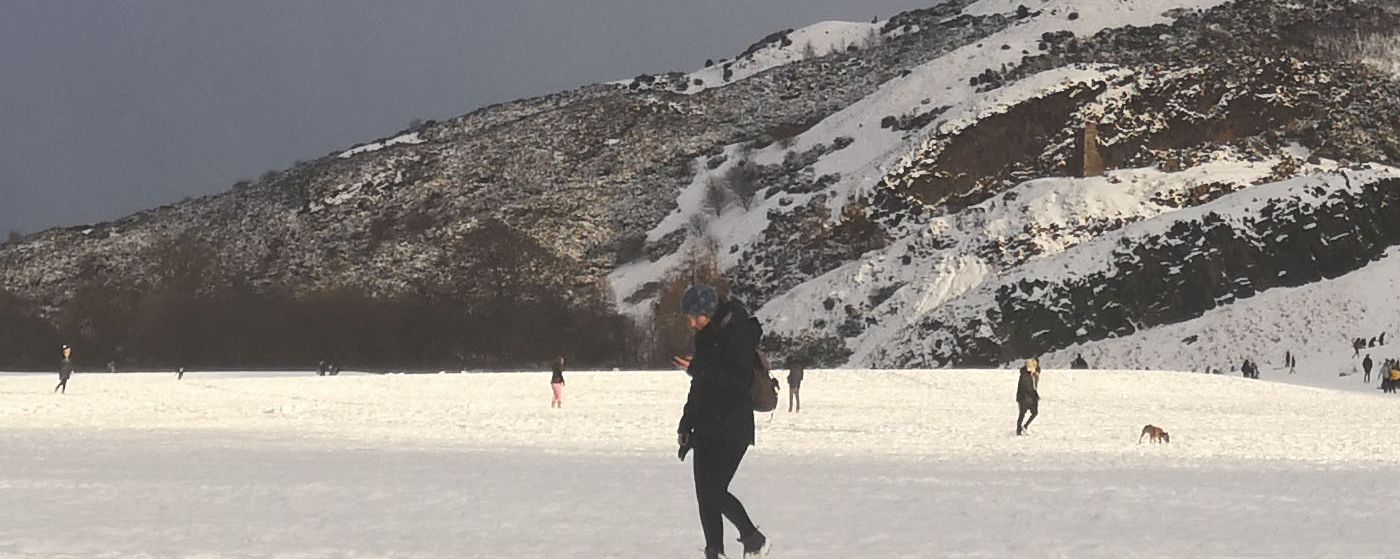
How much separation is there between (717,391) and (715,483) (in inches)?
20.7

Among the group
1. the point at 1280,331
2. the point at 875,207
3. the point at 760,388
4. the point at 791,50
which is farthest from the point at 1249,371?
the point at 791,50

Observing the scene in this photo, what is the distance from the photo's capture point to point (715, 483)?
24.0ft

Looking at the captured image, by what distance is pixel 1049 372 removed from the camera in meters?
46.3

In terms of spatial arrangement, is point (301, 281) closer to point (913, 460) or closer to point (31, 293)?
point (31, 293)

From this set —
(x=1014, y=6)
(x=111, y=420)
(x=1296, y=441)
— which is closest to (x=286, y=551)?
(x=1296, y=441)

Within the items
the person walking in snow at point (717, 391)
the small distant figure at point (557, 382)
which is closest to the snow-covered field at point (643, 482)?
the small distant figure at point (557, 382)

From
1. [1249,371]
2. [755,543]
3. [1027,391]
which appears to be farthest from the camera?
[1249,371]

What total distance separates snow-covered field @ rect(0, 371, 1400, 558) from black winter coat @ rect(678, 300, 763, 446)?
5.34 feet

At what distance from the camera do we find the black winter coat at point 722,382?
725 cm

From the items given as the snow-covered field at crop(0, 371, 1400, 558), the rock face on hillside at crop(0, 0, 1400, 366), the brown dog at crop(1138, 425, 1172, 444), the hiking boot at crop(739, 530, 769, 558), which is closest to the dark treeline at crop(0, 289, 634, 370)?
the rock face on hillside at crop(0, 0, 1400, 366)

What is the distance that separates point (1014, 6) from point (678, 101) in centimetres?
4719

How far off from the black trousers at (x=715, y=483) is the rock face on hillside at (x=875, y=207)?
62798mm

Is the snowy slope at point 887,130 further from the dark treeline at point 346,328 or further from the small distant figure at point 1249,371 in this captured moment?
the small distant figure at point 1249,371

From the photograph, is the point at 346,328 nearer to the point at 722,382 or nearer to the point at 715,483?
the point at 715,483
